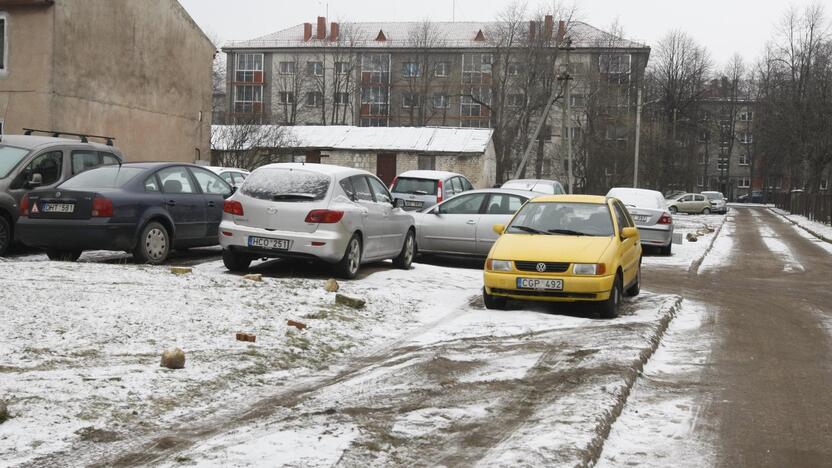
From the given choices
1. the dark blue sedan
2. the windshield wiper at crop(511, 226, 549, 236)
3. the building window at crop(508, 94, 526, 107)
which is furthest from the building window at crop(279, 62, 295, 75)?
the windshield wiper at crop(511, 226, 549, 236)

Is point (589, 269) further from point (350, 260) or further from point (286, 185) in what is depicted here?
point (286, 185)

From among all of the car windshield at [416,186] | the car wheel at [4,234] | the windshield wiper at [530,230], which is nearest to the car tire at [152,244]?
the car wheel at [4,234]

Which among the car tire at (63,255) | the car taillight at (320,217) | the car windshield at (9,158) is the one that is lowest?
the car tire at (63,255)

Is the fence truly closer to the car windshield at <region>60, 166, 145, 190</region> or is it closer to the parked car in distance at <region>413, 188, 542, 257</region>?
the parked car in distance at <region>413, 188, 542, 257</region>

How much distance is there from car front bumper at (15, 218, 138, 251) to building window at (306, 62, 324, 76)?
75.2 m

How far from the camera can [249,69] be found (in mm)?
91125

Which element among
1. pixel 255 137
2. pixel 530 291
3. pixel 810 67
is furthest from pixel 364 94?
pixel 530 291

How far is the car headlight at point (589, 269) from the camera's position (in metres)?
9.97

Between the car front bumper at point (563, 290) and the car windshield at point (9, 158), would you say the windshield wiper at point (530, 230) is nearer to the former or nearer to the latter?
the car front bumper at point (563, 290)

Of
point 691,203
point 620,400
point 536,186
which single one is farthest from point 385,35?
point 620,400

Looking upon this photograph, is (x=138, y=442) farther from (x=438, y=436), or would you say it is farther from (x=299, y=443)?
(x=438, y=436)

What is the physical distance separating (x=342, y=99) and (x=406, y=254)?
7365 centimetres

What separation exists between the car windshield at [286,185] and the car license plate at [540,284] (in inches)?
120

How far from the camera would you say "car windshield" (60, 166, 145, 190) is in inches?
469
